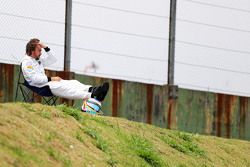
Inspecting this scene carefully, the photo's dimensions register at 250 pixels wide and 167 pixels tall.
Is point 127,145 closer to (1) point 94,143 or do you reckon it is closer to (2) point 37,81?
(1) point 94,143

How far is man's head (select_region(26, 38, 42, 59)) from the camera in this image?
528 inches

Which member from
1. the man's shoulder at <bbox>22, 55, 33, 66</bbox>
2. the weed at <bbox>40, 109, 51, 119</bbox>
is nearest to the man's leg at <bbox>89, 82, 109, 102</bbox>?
the man's shoulder at <bbox>22, 55, 33, 66</bbox>

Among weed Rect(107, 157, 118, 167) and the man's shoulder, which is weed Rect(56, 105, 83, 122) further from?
the man's shoulder

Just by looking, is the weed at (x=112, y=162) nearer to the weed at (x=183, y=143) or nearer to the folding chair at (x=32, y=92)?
the weed at (x=183, y=143)

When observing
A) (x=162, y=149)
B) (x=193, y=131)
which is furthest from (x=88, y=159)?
(x=193, y=131)

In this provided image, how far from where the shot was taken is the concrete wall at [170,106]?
14748 millimetres

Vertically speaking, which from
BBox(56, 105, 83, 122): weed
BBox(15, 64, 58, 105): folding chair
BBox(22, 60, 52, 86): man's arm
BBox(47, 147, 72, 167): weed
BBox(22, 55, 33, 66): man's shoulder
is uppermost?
BBox(22, 55, 33, 66): man's shoulder

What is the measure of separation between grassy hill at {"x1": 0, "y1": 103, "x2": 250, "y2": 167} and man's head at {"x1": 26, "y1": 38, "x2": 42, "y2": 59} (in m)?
1.38

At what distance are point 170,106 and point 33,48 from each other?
317 cm

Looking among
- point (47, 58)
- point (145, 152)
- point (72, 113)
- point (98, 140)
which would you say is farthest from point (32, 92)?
point (98, 140)

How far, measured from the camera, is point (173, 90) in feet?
51.6

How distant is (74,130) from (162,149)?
179 cm

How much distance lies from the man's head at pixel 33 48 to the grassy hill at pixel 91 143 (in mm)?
1381

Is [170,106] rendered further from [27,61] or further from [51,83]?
[27,61]
